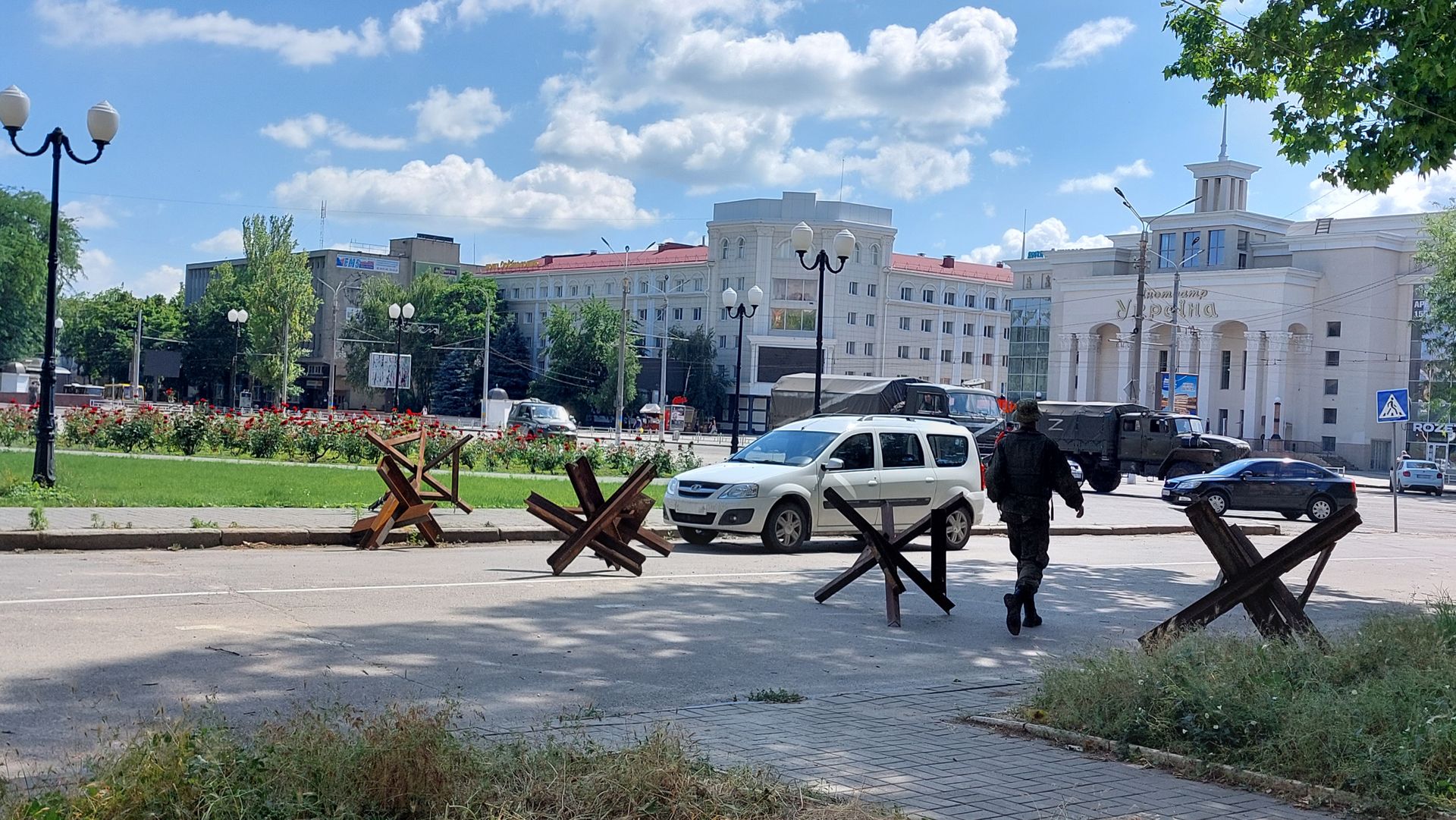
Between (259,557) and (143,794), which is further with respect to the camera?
(259,557)

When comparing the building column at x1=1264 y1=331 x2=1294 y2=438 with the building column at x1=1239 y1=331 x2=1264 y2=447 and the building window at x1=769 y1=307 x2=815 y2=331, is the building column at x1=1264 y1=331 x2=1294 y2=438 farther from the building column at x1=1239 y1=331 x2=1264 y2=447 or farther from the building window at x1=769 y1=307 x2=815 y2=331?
the building window at x1=769 y1=307 x2=815 y2=331

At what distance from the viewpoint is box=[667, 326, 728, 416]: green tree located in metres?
99.1

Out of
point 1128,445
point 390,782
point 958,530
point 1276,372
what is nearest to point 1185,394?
point 1276,372

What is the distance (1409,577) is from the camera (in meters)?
17.4

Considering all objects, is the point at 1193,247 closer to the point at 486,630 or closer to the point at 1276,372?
the point at 1276,372

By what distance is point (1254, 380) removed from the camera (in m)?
84.4

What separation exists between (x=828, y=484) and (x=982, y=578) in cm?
290

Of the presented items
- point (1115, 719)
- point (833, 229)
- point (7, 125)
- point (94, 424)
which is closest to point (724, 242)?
point (833, 229)

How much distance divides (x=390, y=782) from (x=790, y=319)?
95498mm

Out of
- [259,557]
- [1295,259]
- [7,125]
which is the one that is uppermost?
[1295,259]

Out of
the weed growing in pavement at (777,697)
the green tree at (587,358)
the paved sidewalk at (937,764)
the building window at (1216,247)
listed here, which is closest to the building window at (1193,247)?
the building window at (1216,247)

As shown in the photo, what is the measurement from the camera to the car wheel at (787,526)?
16484mm

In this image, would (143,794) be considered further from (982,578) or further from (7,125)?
(7,125)

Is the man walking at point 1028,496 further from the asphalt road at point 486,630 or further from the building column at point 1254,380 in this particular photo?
the building column at point 1254,380
